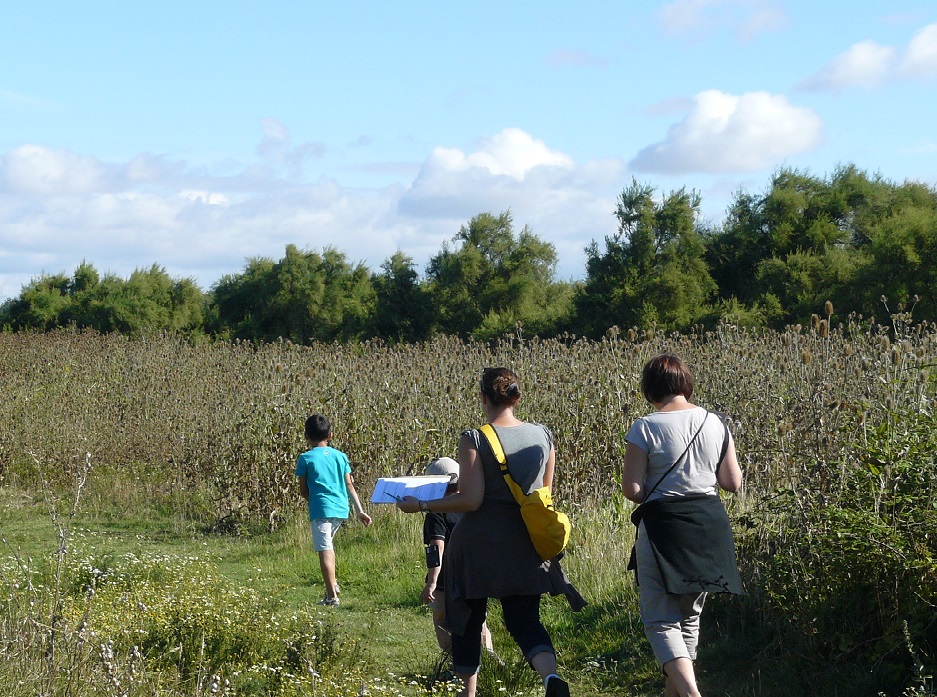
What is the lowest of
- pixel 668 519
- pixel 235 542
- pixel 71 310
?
pixel 235 542

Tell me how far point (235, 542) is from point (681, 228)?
19.2 meters

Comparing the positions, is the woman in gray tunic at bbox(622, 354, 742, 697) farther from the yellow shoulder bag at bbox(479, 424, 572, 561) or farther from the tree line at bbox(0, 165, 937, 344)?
the tree line at bbox(0, 165, 937, 344)

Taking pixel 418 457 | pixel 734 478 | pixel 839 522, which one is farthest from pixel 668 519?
pixel 418 457

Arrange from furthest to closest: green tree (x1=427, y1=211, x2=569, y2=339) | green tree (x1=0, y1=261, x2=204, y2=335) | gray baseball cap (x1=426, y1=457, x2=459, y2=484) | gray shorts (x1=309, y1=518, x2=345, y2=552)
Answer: green tree (x1=0, y1=261, x2=204, y2=335), green tree (x1=427, y1=211, x2=569, y2=339), gray shorts (x1=309, y1=518, x2=345, y2=552), gray baseball cap (x1=426, y1=457, x2=459, y2=484)

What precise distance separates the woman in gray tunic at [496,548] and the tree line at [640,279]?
1809cm

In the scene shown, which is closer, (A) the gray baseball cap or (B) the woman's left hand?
(B) the woman's left hand

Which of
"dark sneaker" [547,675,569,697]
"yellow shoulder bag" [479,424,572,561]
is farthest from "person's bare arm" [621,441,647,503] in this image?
"dark sneaker" [547,675,569,697]

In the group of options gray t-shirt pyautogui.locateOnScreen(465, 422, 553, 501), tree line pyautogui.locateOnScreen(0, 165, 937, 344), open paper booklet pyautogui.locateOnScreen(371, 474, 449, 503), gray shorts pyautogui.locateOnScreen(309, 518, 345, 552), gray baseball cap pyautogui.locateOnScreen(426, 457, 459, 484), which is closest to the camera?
gray t-shirt pyautogui.locateOnScreen(465, 422, 553, 501)

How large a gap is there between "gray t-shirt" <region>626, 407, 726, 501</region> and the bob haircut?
12cm

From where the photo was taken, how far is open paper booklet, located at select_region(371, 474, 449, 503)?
4.90m

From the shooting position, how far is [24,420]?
13734mm

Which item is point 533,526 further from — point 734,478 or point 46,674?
point 46,674

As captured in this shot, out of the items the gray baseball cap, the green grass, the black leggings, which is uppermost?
the gray baseball cap

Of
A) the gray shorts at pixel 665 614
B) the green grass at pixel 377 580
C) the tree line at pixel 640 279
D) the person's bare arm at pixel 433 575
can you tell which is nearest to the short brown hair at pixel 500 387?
the gray shorts at pixel 665 614
